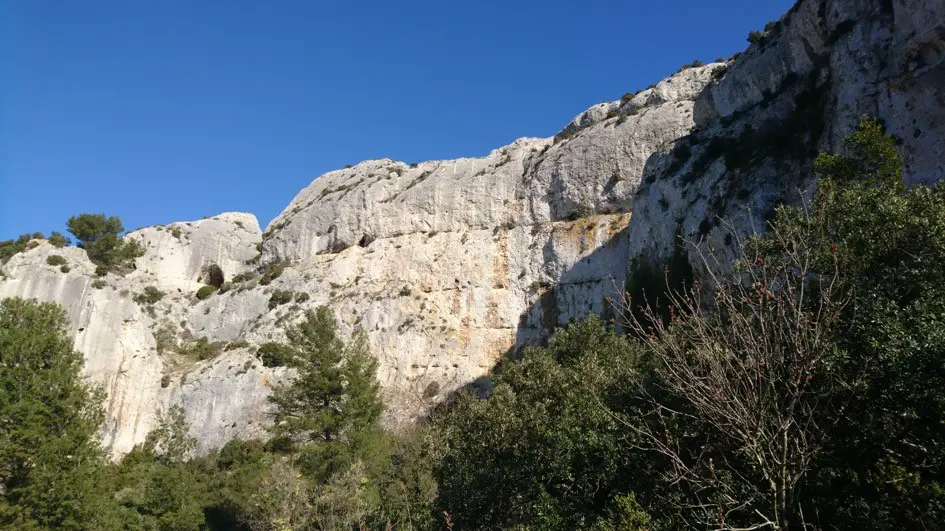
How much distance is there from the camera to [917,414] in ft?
27.5

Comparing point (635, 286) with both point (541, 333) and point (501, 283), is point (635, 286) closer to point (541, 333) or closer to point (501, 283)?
point (541, 333)

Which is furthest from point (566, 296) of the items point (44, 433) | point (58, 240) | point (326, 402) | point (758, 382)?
point (58, 240)

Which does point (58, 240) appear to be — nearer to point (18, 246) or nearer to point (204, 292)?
point (18, 246)

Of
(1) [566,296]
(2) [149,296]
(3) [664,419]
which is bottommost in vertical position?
(3) [664,419]

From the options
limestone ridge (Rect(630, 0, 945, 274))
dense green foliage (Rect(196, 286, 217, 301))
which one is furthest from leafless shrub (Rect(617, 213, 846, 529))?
dense green foliage (Rect(196, 286, 217, 301))

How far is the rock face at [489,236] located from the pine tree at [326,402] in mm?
12654

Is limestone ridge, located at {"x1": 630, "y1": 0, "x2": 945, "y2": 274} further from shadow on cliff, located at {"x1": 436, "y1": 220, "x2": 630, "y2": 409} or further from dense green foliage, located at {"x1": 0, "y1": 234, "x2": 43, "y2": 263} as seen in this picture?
dense green foliage, located at {"x1": 0, "y1": 234, "x2": 43, "y2": 263}

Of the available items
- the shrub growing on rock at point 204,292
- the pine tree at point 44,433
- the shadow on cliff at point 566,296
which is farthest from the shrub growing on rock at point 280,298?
the pine tree at point 44,433

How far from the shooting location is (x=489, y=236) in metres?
49.8

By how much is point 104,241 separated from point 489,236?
3937 cm

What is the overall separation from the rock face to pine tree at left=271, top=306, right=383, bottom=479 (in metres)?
12.7

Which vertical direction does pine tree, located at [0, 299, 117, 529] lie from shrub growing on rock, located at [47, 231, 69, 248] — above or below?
below

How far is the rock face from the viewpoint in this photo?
88.4ft

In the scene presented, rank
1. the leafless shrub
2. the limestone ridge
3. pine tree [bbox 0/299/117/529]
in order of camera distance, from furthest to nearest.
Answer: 1. the limestone ridge
2. pine tree [bbox 0/299/117/529]
3. the leafless shrub
